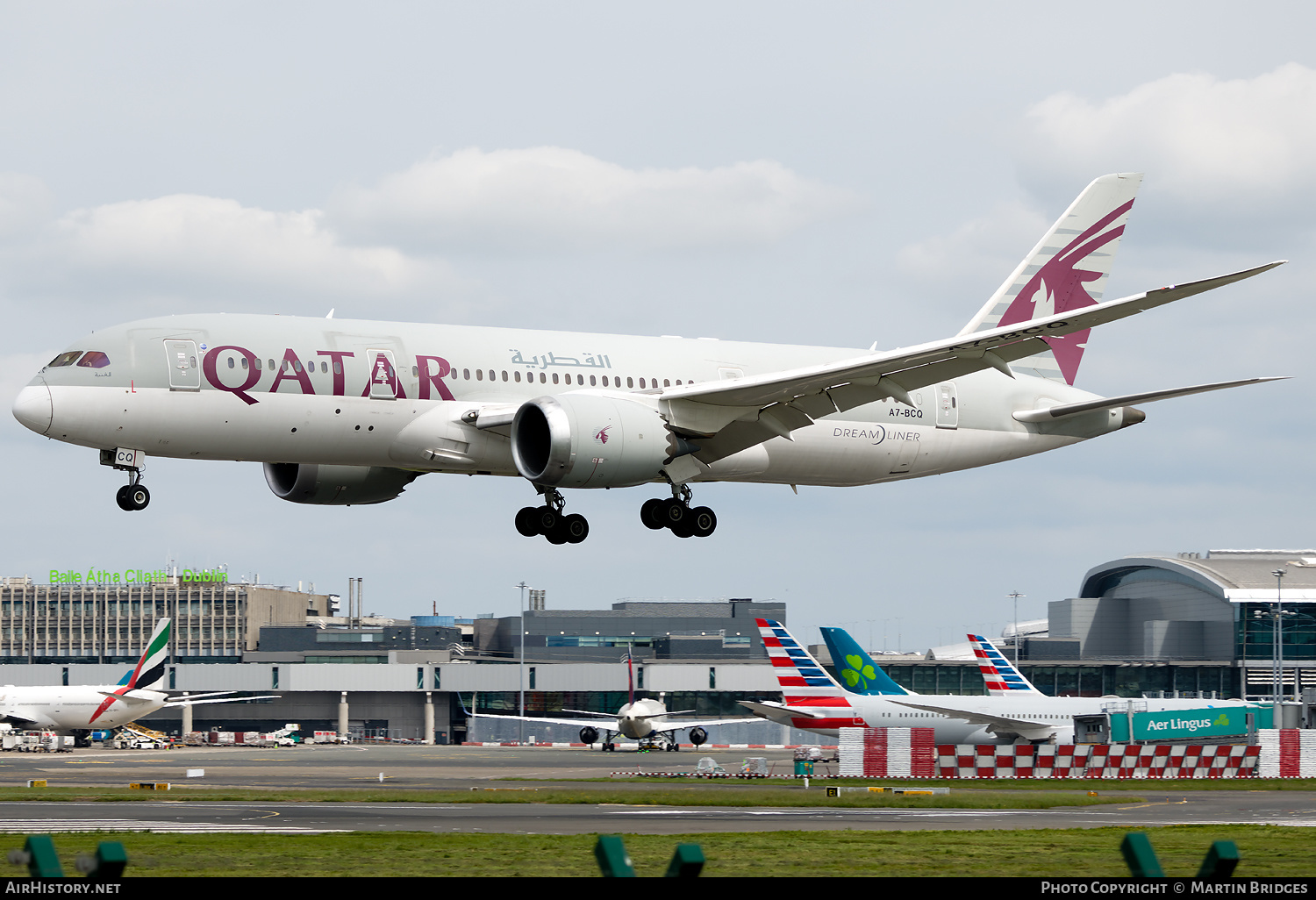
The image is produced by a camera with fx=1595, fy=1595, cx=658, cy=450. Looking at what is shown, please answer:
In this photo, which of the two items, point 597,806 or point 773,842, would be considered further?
point 597,806

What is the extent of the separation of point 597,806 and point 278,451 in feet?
49.6

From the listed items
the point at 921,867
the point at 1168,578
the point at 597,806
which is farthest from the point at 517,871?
the point at 1168,578

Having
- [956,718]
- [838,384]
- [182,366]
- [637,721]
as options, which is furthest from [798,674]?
[182,366]

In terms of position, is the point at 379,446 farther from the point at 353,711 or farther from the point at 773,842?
the point at 353,711

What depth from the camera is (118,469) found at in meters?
37.0

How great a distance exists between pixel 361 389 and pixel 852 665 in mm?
47607

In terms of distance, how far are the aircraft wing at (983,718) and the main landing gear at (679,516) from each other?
3655cm

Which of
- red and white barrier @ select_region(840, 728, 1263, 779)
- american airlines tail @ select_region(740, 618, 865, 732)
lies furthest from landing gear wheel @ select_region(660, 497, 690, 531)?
american airlines tail @ select_region(740, 618, 865, 732)

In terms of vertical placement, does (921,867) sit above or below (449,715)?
above

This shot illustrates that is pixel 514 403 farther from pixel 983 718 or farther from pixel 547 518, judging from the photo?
pixel 983 718

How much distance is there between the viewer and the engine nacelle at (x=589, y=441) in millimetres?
36781

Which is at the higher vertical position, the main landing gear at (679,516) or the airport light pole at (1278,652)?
the main landing gear at (679,516)

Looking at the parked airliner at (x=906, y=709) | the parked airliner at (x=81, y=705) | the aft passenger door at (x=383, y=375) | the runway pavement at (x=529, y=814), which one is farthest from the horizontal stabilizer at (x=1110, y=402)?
the parked airliner at (x=81, y=705)

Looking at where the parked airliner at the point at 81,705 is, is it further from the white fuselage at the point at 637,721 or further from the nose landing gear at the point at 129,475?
the nose landing gear at the point at 129,475
